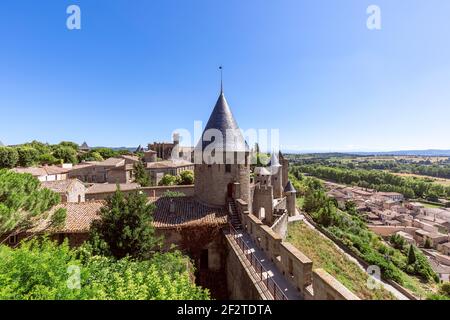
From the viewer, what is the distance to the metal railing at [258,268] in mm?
8164

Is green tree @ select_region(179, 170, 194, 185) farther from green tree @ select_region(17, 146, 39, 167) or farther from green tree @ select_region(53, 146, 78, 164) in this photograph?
green tree @ select_region(53, 146, 78, 164)

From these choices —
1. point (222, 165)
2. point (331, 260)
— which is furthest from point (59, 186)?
point (331, 260)

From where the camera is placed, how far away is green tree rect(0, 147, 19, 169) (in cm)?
5578

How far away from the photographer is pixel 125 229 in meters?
11.8

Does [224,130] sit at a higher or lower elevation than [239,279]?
higher

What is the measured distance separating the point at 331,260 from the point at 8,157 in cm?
6818

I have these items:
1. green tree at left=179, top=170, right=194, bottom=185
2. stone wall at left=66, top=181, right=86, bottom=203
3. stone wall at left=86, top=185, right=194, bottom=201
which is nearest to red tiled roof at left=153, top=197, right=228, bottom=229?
stone wall at left=86, top=185, right=194, bottom=201

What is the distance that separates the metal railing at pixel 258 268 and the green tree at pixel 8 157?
2535 inches

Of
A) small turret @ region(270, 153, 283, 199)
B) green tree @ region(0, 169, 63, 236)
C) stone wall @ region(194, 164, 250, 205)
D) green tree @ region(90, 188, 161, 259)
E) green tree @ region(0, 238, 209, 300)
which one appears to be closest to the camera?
green tree @ region(0, 238, 209, 300)

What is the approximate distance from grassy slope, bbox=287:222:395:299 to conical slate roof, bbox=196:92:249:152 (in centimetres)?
1344

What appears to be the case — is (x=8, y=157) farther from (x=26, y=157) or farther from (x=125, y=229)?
(x=125, y=229)

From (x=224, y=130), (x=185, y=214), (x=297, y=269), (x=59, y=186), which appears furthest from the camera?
(x=59, y=186)

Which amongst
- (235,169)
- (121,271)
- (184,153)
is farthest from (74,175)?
(121,271)
